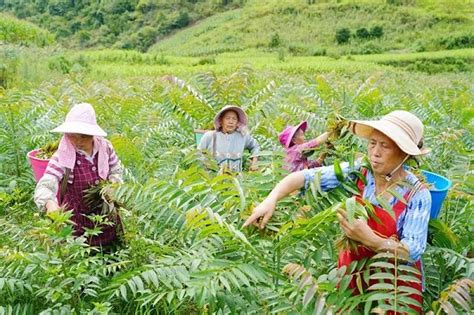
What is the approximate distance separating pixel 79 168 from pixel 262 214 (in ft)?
5.03

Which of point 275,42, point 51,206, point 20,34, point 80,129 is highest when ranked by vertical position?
point 20,34

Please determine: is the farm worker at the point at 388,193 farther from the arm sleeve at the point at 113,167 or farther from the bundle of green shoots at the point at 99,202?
the arm sleeve at the point at 113,167

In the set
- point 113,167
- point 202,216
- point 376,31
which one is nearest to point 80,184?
point 113,167

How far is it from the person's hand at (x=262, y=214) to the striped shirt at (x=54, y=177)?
4.30 ft

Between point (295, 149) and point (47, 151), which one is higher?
point (47, 151)

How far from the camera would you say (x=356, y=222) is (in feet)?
6.63

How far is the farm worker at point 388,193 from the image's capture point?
2.12 meters

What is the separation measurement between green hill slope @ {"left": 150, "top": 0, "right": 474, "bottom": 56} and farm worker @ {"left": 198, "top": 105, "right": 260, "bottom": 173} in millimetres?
30151

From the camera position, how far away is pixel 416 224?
2.18m

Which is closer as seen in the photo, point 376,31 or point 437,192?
point 437,192

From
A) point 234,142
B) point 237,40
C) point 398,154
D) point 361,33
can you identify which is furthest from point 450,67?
point 398,154

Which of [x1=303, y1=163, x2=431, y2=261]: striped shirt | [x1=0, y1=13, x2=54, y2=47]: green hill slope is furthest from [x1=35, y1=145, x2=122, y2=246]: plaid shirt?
[x1=0, y1=13, x2=54, y2=47]: green hill slope

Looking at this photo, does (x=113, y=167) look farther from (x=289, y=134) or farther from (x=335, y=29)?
(x=335, y=29)

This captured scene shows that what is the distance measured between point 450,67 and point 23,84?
76.3 ft
